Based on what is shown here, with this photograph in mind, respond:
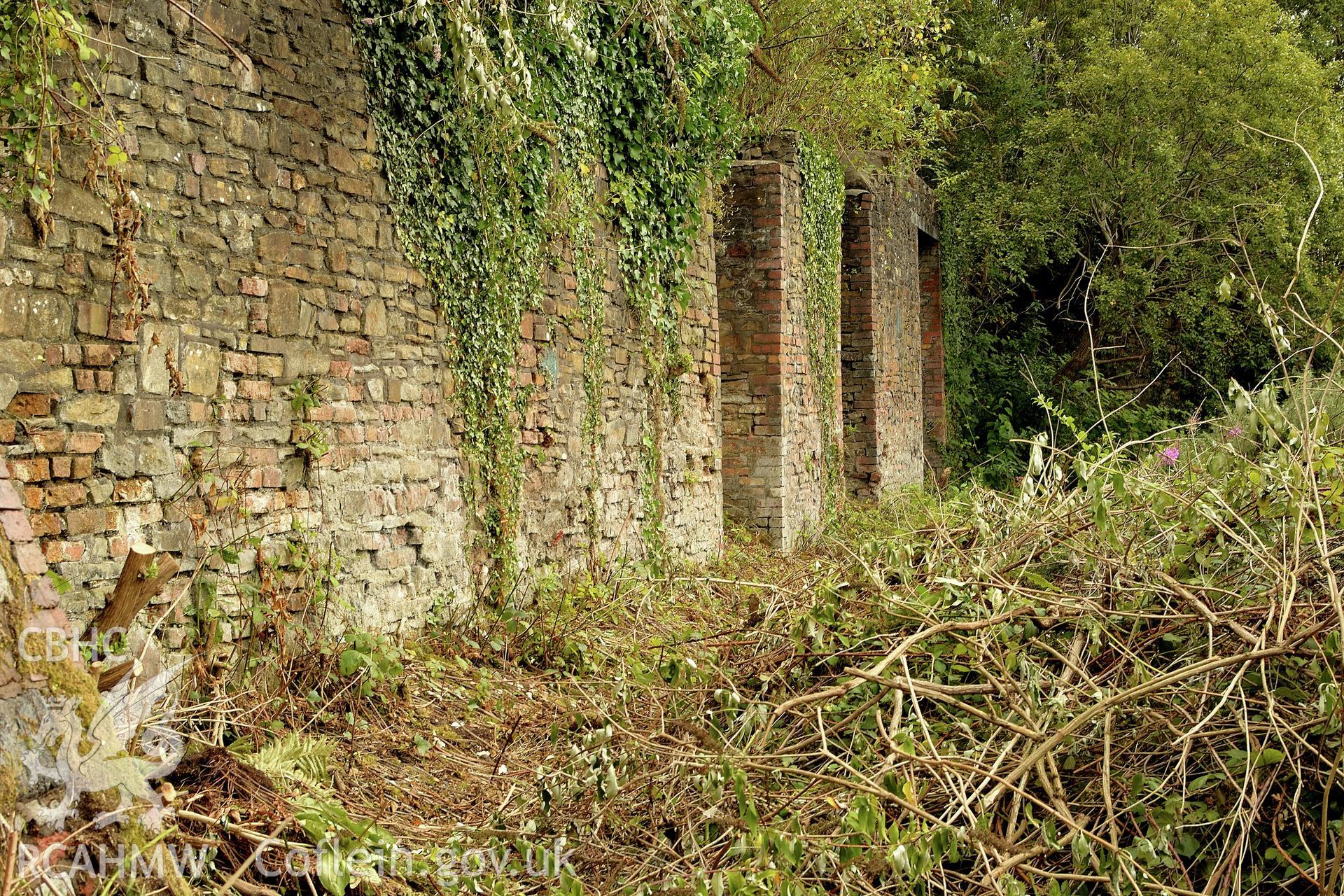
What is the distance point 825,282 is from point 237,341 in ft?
22.4

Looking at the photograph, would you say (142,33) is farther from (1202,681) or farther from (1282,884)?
(1282,884)

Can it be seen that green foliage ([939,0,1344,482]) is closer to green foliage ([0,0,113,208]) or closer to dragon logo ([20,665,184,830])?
green foliage ([0,0,113,208])

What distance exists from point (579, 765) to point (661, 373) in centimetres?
464

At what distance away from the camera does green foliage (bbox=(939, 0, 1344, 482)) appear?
13008mm

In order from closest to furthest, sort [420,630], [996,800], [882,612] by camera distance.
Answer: [996,800]
[882,612]
[420,630]

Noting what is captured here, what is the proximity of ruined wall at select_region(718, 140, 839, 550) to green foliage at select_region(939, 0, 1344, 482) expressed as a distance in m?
3.67

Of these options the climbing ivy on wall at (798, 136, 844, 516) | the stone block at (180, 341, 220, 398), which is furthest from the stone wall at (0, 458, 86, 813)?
the climbing ivy on wall at (798, 136, 844, 516)

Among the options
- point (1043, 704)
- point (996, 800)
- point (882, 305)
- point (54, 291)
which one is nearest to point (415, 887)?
point (996, 800)

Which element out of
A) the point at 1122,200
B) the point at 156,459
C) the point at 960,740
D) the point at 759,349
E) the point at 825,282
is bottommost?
the point at 960,740

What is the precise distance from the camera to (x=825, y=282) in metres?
10.4

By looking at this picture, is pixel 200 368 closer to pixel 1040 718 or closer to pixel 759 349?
pixel 1040 718

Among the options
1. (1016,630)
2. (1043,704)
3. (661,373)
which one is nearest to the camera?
(1043,704)

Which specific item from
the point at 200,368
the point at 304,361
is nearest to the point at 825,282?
the point at 304,361

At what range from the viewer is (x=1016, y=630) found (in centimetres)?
353
